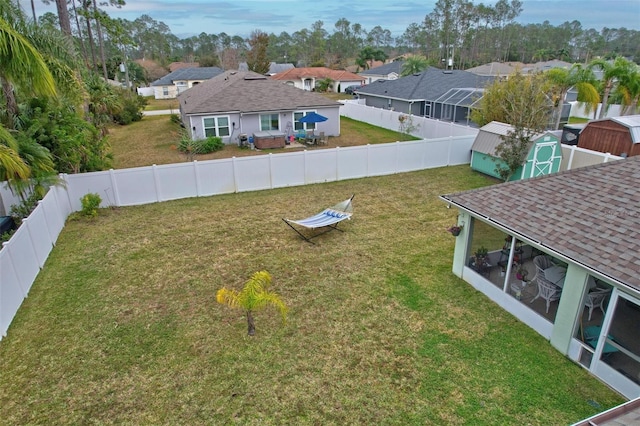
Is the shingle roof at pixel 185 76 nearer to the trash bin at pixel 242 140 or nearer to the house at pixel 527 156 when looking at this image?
the trash bin at pixel 242 140

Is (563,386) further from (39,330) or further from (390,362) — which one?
(39,330)

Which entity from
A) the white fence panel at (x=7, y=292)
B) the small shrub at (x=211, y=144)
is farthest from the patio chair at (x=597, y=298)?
the small shrub at (x=211, y=144)

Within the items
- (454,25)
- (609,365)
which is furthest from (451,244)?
(454,25)

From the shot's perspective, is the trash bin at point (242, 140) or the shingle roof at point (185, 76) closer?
the trash bin at point (242, 140)

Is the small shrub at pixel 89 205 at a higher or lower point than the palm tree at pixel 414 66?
lower

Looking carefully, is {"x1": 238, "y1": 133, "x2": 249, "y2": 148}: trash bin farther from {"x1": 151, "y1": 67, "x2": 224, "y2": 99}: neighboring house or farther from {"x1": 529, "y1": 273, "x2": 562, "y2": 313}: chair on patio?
{"x1": 151, "y1": 67, "x2": 224, "y2": 99}: neighboring house

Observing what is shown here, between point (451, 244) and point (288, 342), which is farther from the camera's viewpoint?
point (451, 244)

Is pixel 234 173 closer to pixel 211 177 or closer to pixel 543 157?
pixel 211 177
